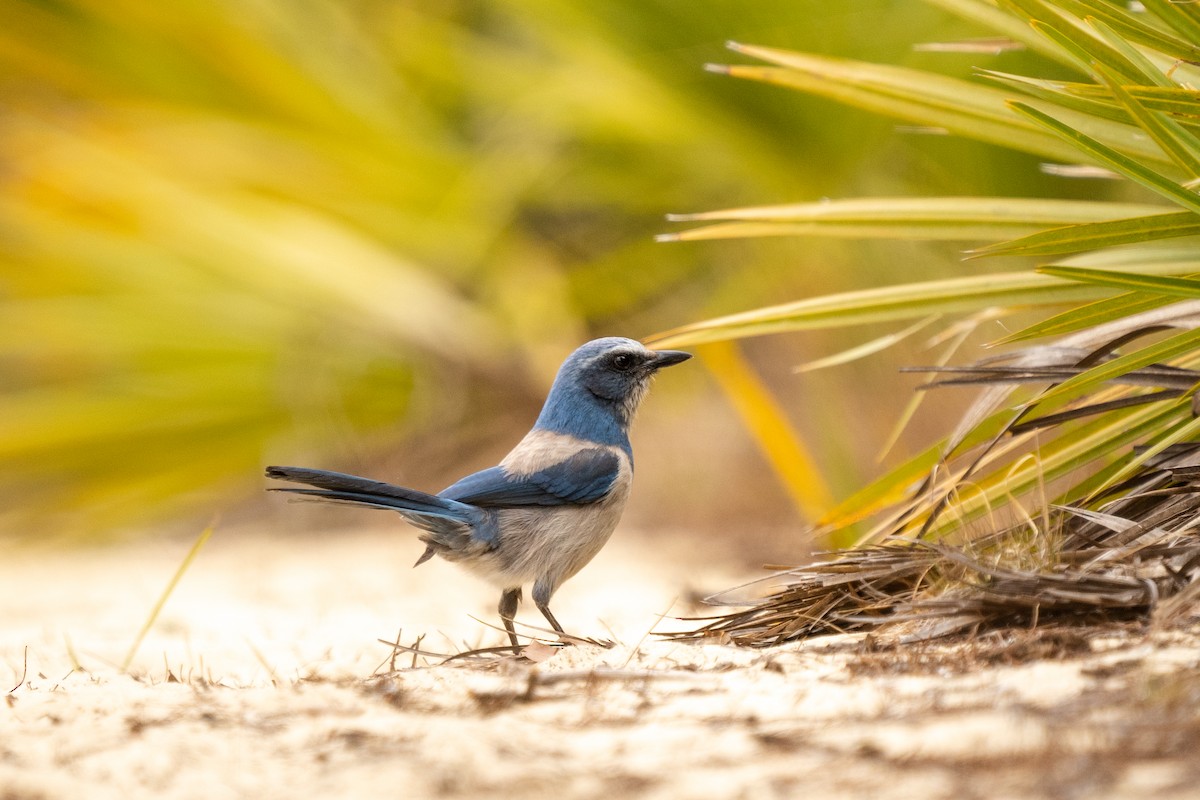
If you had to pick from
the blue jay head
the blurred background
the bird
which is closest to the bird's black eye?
the blue jay head

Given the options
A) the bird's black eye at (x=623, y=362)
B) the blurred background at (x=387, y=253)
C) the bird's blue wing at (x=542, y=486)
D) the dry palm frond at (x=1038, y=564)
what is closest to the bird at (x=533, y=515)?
the bird's blue wing at (x=542, y=486)

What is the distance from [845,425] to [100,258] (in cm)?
396

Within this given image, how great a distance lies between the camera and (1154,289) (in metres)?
2.48

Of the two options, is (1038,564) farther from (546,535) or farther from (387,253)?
(387,253)

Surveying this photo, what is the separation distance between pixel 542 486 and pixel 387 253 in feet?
11.4

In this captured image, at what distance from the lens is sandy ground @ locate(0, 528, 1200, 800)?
1.60 metres

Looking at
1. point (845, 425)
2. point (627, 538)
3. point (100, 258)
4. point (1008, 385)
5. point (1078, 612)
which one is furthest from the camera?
point (627, 538)

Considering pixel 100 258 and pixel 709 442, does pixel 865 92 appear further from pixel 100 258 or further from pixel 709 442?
pixel 100 258

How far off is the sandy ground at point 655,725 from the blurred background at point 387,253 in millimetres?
2658

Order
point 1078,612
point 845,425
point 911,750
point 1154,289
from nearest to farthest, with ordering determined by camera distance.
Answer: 1. point 911,750
2. point 1078,612
3. point 1154,289
4. point 845,425

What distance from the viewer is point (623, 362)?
3.46m

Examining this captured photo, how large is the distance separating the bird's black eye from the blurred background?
1.44 meters

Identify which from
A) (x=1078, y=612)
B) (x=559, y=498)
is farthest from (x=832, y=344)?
(x=1078, y=612)

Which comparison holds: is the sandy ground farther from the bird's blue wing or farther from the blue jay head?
the blue jay head
